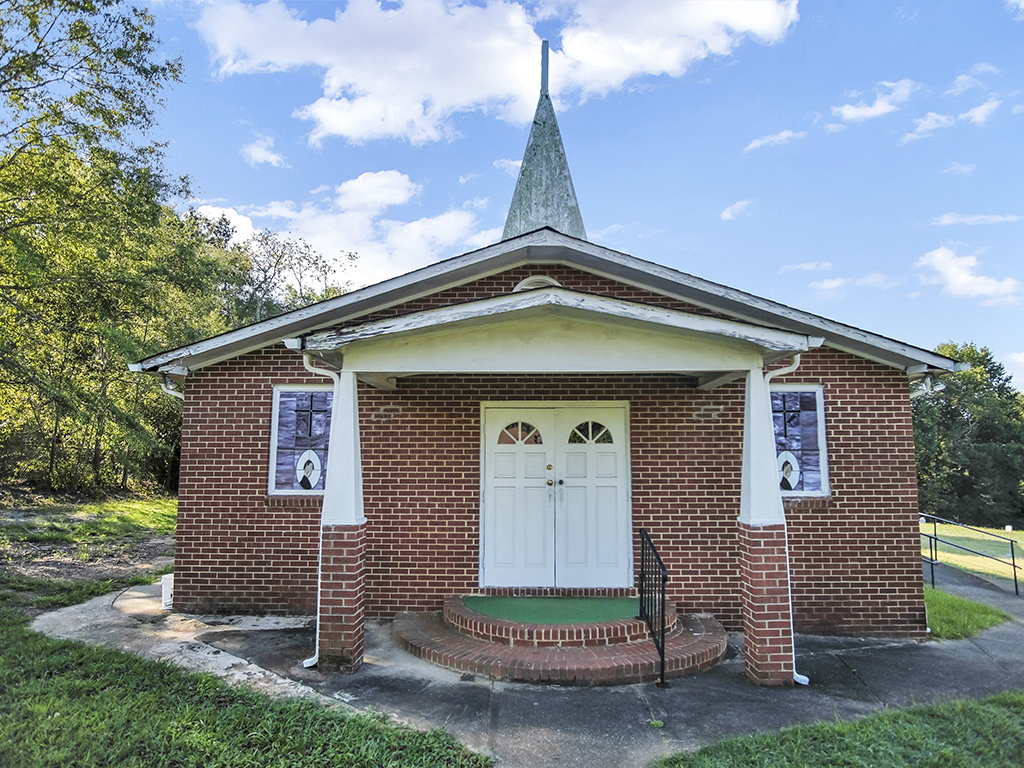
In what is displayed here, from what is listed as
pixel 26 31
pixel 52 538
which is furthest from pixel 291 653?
pixel 26 31

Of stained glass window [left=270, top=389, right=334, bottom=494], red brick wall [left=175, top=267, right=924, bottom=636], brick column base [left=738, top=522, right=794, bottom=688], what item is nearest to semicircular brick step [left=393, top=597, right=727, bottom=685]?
brick column base [left=738, top=522, right=794, bottom=688]

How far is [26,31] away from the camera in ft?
37.5

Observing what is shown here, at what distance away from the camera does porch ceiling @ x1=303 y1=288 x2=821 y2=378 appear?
4.98 meters

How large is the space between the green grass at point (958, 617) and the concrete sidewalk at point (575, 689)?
0.57 ft

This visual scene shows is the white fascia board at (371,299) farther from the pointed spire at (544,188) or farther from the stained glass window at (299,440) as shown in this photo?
the pointed spire at (544,188)

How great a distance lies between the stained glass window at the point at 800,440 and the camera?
6.85m

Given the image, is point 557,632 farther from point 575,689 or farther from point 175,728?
point 175,728

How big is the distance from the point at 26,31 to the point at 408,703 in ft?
47.0

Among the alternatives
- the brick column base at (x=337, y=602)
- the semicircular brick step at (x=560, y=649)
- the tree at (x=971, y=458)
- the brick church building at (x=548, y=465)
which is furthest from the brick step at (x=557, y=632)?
the tree at (x=971, y=458)

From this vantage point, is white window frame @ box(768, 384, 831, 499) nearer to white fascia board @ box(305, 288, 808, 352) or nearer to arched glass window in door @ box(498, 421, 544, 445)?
white fascia board @ box(305, 288, 808, 352)

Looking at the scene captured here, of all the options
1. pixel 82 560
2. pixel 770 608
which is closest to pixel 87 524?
pixel 82 560

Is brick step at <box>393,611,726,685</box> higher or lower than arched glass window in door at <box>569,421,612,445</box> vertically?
lower

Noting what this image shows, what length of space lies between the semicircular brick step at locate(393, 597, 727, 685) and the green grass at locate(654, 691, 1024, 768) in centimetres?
118

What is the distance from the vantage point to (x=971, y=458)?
34.7 meters
